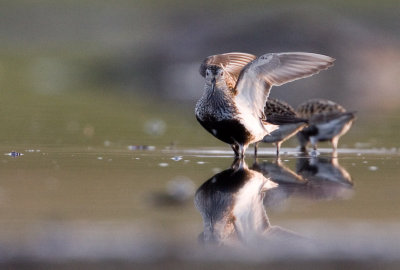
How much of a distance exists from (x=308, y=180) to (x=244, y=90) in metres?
2.20

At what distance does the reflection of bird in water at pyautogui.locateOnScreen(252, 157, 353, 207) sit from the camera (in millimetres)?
8008

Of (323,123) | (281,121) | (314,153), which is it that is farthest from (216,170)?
(323,123)

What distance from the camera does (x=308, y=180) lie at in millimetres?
9086

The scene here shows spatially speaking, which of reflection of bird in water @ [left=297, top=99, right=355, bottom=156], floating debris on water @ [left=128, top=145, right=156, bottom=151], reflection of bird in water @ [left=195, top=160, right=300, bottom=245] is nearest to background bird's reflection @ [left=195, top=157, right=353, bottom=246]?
reflection of bird in water @ [left=195, top=160, right=300, bottom=245]

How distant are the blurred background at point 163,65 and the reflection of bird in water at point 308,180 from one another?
3.21 metres

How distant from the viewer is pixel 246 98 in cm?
1098

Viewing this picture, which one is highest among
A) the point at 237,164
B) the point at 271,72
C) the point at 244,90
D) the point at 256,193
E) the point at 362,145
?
the point at 271,72

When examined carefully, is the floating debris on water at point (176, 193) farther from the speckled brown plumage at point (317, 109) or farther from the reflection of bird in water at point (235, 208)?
the speckled brown plumage at point (317, 109)

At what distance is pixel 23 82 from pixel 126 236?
22511 millimetres

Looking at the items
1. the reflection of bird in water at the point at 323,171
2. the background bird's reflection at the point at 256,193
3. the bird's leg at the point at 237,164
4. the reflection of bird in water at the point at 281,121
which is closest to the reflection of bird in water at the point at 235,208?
the background bird's reflection at the point at 256,193

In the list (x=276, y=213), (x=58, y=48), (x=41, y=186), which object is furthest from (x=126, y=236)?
(x=58, y=48)

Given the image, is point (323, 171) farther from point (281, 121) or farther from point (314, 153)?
point (314, 153)

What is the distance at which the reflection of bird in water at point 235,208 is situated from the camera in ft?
20.0

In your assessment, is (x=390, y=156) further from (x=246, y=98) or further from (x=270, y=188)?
(x=270, y=188)
